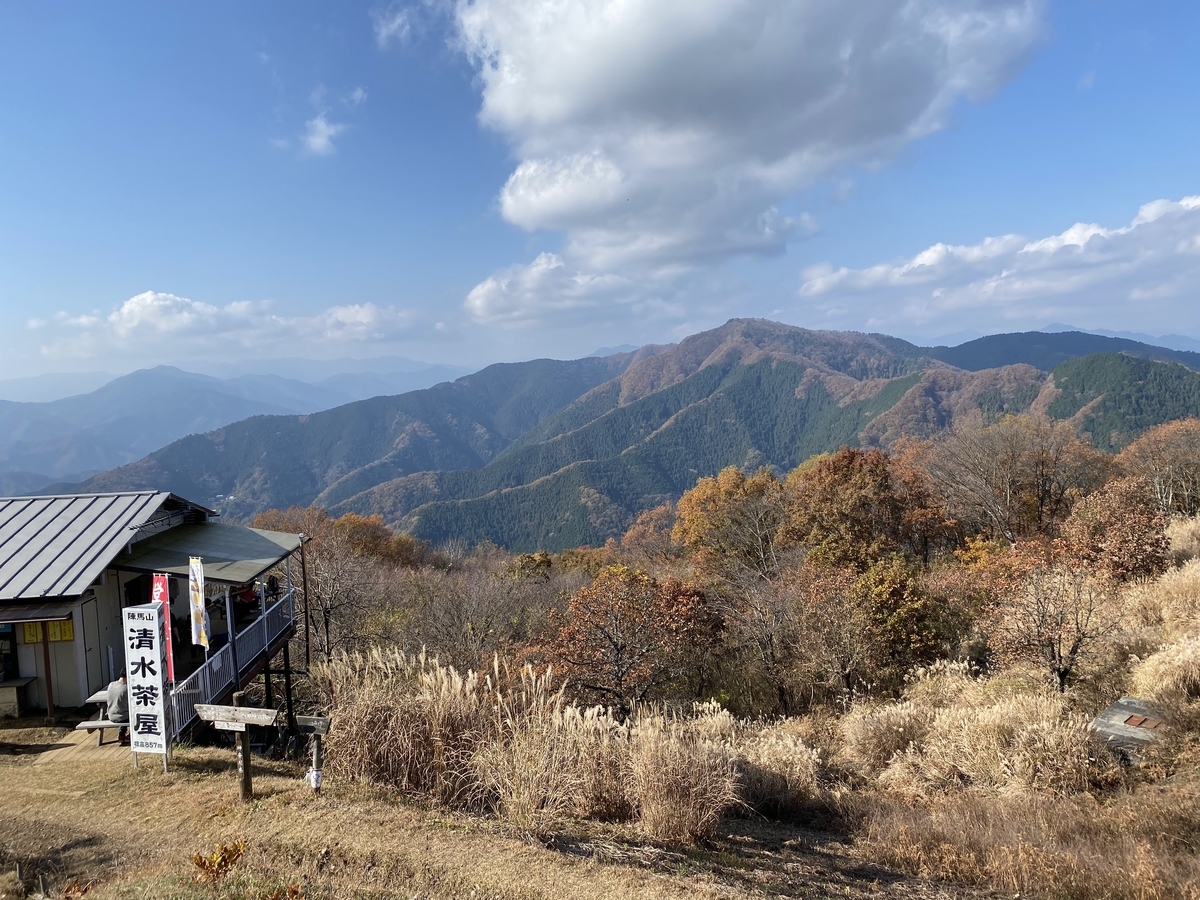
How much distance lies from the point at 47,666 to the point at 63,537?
7.52 feet

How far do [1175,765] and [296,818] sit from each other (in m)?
9.78

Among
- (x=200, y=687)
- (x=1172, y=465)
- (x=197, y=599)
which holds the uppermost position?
(x=197, y=599)

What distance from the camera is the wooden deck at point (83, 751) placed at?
28.5ft

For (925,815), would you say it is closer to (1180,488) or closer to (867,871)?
(867,871)

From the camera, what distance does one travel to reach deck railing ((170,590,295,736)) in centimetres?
900

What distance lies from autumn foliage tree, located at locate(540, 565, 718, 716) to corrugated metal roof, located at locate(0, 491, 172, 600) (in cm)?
854

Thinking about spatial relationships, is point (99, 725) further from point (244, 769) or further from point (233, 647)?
point (244, 769)

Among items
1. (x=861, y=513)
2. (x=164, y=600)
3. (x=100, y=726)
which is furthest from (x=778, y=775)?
(x=861, y=513)

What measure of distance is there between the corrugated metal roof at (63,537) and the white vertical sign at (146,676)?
2764 millimetres

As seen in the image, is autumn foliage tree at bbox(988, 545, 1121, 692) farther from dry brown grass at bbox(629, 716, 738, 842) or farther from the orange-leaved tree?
the orange-leaved tree

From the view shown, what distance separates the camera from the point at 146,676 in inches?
329

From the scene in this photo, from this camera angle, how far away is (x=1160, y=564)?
44.3ft

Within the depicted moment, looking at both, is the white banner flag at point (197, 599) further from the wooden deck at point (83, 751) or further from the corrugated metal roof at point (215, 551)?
the wooden deck at point (83, 751)

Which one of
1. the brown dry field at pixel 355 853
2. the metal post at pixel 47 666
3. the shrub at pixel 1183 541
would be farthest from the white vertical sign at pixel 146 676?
the shrub at pixel 1183 541
